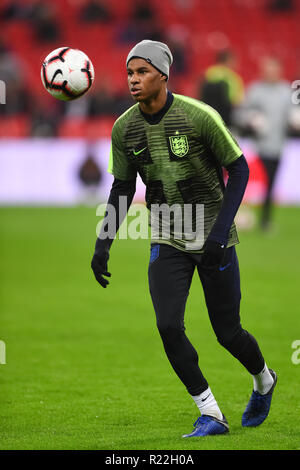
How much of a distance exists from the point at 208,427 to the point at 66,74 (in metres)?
2.28

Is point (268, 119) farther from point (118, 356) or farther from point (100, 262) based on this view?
point (100, 262)

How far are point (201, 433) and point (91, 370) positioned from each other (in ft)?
6.53

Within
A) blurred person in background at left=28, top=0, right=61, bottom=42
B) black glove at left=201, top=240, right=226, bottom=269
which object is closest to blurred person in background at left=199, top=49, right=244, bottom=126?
black glove at left=201, top=240, right=226, bottom=269

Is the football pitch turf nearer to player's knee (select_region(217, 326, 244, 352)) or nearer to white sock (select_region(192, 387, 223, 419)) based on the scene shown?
white sock (select_region(192, 387, 223, 419))

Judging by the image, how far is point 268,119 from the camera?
49.1 ft

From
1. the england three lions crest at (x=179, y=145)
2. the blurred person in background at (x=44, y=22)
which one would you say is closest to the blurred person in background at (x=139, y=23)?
the blurred person in background at (x=44, y=22)

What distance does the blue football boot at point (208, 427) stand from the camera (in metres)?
5.16

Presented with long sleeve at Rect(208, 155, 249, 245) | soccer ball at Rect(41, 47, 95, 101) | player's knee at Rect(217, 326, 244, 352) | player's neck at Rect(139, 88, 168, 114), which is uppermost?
soccer ball at Rect(41, 47, 95, 101)

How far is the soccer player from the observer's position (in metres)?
5.08

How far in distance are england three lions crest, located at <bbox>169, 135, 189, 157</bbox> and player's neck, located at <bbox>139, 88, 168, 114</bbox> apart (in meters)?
0.19

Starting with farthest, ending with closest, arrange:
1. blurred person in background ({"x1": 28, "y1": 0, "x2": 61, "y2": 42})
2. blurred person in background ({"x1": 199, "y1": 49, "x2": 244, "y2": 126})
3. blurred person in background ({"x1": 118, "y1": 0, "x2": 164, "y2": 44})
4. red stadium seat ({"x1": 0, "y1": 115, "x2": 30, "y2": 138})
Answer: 1. blurred person in background ({"x1": 28, "y1": 0, "x2": 61, "y2": 42})
2. blurred person in background ({"x1": 118, "y1": 0, "x2": 164, "y2": 44})
3. red stadium seat ({"x1": 0, "y1": 115, "x2": 30, "y2": 138})
4. blurred person in background ({"x1": 199, "y1": 49, "x2": 244, "y2": 126})

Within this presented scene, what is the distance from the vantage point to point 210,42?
26188 mm

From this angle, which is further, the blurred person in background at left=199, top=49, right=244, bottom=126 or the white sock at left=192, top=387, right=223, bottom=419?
the blurred person in background at left=199, top=49, right=244, bottom=126
